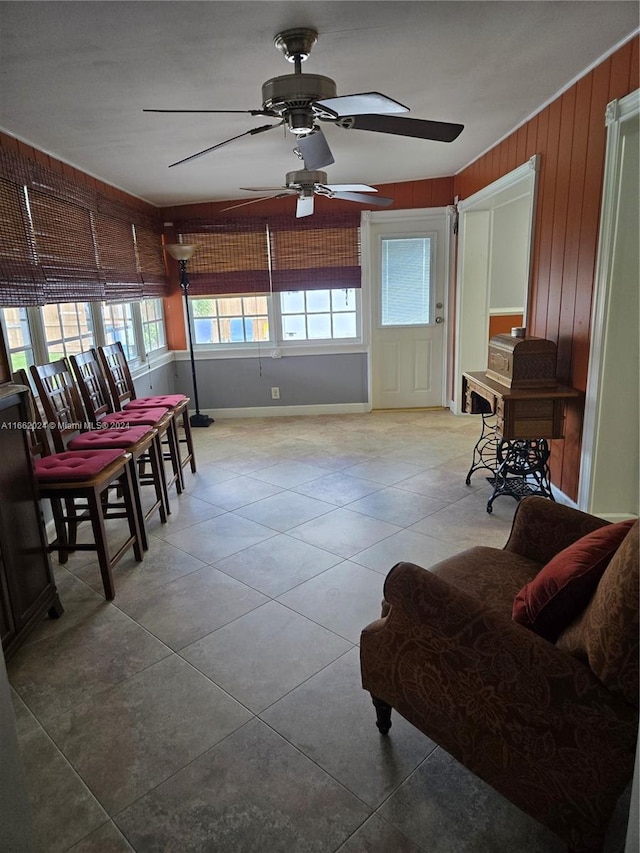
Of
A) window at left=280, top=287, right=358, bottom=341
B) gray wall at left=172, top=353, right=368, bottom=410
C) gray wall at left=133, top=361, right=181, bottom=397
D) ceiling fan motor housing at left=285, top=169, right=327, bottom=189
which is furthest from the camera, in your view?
gray wall at left=172, top=353, right=368, bottom=410

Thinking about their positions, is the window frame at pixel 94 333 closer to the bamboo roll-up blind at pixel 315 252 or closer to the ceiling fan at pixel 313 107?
the bamboo roll-up blind at pixel 315 252

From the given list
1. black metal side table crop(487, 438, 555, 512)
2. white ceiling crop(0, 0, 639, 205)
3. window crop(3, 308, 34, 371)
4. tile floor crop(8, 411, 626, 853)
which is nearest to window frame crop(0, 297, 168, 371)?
window crop(3, 308, 34, 371)

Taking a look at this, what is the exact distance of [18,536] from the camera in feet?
6.96

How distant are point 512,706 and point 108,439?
2447 millimetres

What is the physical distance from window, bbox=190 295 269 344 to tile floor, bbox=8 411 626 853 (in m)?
2.83

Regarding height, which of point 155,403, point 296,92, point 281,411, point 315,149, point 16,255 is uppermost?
point 296,92

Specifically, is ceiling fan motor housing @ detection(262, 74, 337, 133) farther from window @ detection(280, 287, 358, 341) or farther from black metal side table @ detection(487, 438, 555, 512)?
window @ detection(280, 287, 358, 341)

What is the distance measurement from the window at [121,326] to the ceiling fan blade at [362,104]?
9.64 feet

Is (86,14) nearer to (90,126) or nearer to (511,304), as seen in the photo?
(90,126)

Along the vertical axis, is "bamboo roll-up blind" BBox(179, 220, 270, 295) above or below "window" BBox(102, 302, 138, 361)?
above

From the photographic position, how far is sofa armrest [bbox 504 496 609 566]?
5.88 feet

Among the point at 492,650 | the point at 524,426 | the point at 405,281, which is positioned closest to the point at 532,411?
the point at 524,426

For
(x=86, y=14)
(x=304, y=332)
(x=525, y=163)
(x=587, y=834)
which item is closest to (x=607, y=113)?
(x=525, y=163)

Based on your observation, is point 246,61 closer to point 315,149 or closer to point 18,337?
point 315,149
